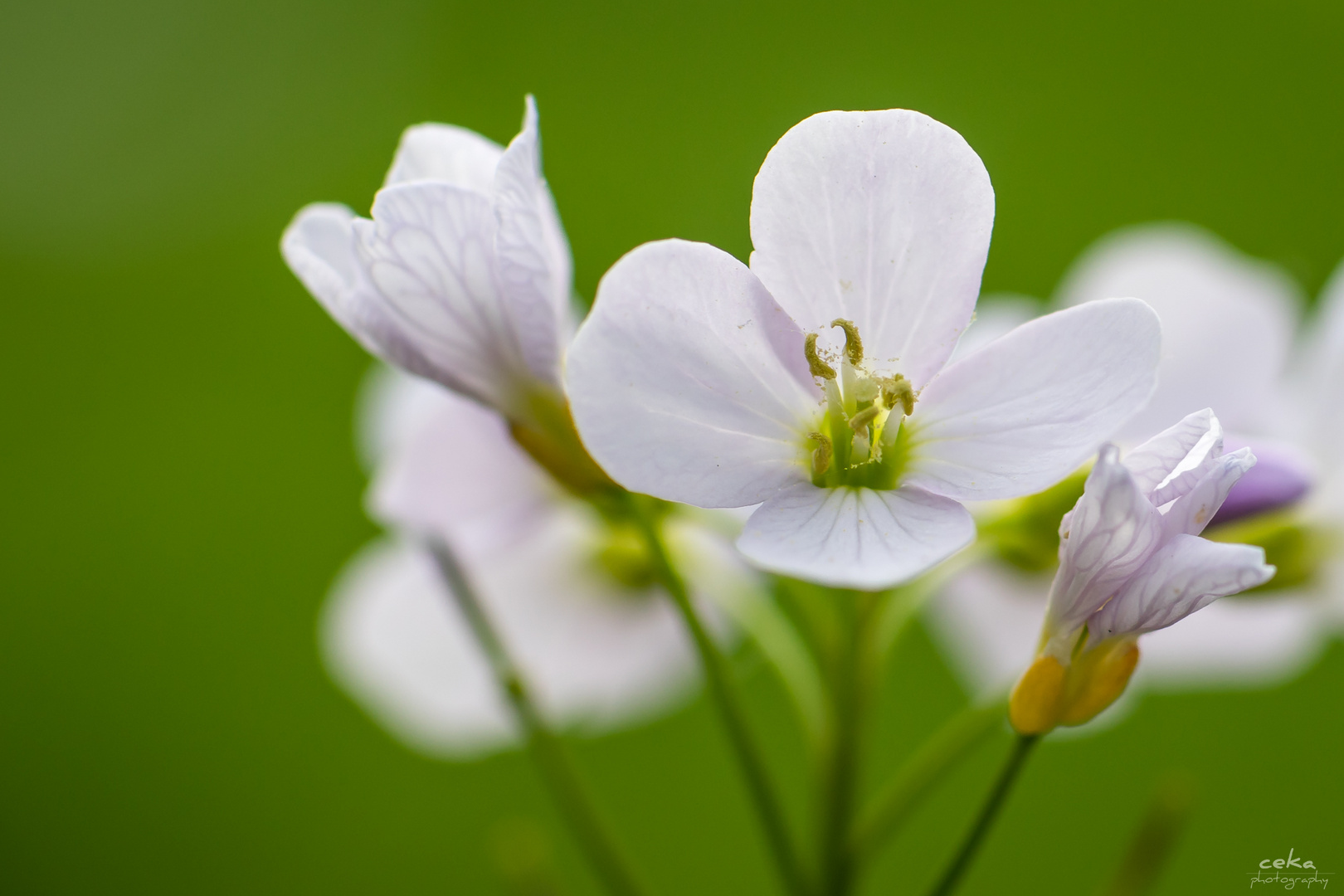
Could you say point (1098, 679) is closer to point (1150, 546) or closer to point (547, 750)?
point (1150, 546)

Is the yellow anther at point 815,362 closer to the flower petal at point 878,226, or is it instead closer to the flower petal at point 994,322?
the flower petal at point 878,226

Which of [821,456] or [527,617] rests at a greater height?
[821,456]

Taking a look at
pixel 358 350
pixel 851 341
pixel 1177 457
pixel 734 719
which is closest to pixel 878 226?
pixel 851 341

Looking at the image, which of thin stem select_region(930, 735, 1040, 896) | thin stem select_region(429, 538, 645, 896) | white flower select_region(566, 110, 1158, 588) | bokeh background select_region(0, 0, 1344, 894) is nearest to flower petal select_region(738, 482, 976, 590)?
white flower select_region(566, 110, 1158, 588)

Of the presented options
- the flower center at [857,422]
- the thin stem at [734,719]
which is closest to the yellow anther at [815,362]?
the flower center at [857,422]

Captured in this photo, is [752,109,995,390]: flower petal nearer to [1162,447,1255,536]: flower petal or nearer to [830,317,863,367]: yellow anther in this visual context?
[830,317,863,367]: yellow anther

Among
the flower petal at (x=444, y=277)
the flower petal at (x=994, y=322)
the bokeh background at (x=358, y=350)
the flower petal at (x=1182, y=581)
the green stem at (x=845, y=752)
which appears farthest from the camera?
the bokeh background at (x=358, y=350)
